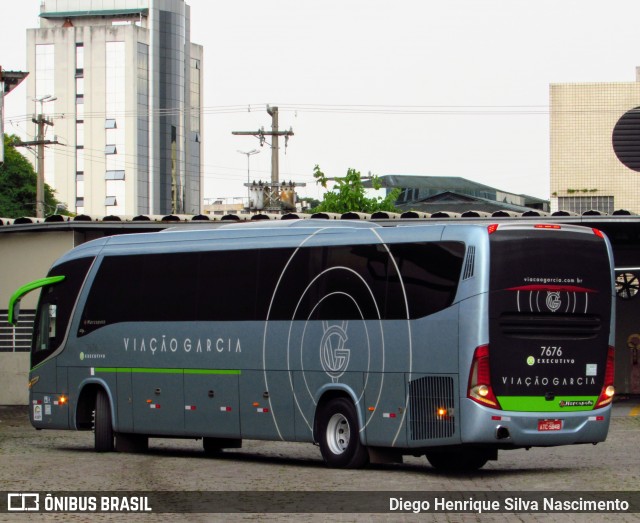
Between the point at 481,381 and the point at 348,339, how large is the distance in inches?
99.3

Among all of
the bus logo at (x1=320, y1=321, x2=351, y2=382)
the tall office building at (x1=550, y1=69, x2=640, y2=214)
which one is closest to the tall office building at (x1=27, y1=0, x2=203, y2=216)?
the tall office building at (x1=550, y1=69, x2=640, y2=214)

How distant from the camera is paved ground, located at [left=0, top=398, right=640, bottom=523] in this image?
41.2 feet

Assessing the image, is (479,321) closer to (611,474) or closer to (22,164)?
(611,474)

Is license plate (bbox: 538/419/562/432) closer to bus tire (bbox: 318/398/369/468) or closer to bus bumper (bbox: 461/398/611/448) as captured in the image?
bus bumper (bbox: 461/398/611/448)

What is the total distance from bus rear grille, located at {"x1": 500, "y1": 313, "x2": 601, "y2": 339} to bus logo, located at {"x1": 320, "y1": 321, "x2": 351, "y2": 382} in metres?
2.58

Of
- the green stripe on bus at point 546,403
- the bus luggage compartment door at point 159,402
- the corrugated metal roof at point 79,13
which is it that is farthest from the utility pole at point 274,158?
the corrugated metal roof at point 79,13

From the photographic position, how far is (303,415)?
760 inches

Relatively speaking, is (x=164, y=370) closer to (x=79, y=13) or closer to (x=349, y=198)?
(x=349, y=198)

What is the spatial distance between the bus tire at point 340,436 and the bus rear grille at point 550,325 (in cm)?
268

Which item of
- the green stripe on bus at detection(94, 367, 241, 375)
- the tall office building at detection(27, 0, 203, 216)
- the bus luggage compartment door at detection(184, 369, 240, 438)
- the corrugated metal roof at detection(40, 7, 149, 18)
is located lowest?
the bus luggage compartment door at detection(184, 369, 240, 438)

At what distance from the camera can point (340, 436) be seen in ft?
61.4

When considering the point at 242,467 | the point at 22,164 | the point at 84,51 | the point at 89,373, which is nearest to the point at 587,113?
the point at 89,373

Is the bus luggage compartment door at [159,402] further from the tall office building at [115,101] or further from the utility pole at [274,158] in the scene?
the tall office building at [115,101]

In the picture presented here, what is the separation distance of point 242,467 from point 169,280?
4070mm
